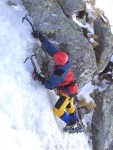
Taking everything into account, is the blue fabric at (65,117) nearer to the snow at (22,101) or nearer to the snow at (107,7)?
the snow at (22,101)

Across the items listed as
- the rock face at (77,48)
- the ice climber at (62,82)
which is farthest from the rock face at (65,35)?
the ice climber at (62,82)

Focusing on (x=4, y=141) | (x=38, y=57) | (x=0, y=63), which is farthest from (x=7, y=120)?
(x=38, y=57)

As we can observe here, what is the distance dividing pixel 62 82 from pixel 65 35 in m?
2.30

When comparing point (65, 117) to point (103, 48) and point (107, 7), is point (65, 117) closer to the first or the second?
point (103, 48)

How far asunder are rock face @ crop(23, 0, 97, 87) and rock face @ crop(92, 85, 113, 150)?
1590 mm

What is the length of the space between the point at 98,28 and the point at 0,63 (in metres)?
6.15

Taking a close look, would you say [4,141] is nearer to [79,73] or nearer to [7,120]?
[7,120]

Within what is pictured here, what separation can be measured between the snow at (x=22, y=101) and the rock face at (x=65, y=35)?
0.58 metres

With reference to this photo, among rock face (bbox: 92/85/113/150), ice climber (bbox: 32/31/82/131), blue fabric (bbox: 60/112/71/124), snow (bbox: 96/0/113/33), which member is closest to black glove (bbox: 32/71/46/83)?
ice climber (bbox: 32/31/82/131)

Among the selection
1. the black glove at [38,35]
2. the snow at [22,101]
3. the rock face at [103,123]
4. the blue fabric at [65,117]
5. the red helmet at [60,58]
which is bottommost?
the rock face at [103,123]

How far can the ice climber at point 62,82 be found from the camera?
11789mm

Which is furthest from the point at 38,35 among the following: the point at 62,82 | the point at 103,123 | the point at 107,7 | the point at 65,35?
the point at 107,7

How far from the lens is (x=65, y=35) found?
44.8 ft

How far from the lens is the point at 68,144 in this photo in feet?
43.4
